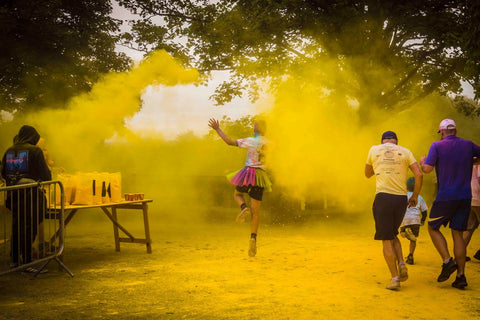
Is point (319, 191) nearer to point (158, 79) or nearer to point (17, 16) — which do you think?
point (158, 79)

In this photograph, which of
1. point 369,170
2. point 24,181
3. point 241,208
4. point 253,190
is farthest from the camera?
point 253,190

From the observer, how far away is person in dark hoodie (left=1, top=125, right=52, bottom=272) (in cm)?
707

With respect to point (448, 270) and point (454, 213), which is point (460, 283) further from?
point (454, 213)

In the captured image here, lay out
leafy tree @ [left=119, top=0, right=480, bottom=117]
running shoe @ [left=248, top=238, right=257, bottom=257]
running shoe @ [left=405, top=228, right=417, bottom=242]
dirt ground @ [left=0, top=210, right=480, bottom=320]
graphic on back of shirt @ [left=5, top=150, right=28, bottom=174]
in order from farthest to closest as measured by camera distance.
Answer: leafy tree @ [left=119, top=0, right=480, bottom=117]
running shoe @ [left=248, top=238, right=257, bottom=257]
running shoe @ [left=405, top=228, right=417, bottom=242]
graphic on back of shirt @ [left=5, top=150, right=28, bottom=174]
dirt ground @ [left=0, top=210, right=480, bottom=320]

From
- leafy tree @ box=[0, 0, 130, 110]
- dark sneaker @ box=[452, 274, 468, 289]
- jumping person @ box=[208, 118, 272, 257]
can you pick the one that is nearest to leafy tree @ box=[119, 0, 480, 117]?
leafy tree @ box=[0, 0, 130, 110]

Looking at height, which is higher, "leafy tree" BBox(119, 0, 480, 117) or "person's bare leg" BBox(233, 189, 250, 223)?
"leafy tree" BBox(119, 0, 480, 117)

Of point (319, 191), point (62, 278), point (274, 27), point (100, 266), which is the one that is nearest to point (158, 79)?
point (274, 27)

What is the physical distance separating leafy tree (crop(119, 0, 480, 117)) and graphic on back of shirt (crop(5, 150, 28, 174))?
A: 765 cm

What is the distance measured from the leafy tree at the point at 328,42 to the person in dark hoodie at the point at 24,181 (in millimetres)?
7514

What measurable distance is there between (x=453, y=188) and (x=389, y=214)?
3.19ft

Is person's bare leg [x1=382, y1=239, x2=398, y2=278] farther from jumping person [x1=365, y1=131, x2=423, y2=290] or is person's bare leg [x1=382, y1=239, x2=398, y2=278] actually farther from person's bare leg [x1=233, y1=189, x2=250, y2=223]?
person's bare leg [x1=233, y1=189, x2=250, y2=223]

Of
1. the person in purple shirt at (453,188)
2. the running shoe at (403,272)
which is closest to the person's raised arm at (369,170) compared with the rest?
the person in purple shirt at (453,188)

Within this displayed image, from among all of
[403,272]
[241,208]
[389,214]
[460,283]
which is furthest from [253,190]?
[460,283]

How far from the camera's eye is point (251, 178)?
331 inches
